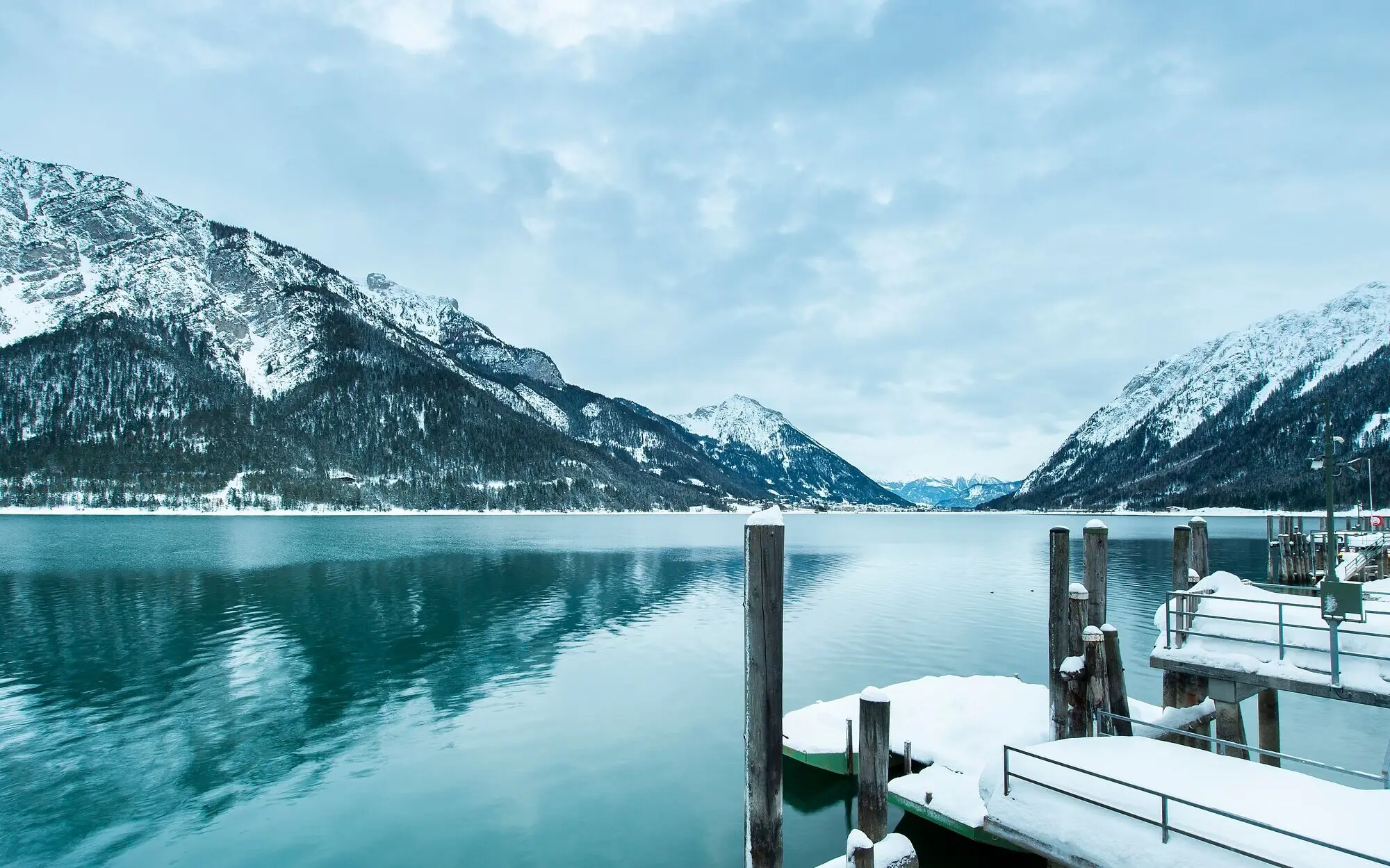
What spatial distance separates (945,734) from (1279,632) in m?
7.27

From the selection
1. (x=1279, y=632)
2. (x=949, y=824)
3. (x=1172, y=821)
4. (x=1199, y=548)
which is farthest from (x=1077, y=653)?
(x=1199, y=548)

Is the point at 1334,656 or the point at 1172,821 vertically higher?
the point at 1334,656

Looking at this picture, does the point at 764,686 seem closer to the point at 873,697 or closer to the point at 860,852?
the point at 860,852

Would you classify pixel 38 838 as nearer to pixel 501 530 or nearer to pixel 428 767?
pixel 428 767

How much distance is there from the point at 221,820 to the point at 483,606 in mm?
32130

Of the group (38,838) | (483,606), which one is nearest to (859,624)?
(483,606)

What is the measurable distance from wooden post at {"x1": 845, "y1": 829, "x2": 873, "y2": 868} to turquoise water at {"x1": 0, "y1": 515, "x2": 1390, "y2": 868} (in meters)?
10.7

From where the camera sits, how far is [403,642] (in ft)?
124

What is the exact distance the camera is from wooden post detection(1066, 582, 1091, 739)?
12938 mm

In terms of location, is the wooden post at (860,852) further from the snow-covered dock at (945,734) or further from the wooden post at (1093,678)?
the wooden post at (1093,678)

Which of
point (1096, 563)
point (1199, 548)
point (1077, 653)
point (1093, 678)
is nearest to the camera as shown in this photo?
point (1093, 678)

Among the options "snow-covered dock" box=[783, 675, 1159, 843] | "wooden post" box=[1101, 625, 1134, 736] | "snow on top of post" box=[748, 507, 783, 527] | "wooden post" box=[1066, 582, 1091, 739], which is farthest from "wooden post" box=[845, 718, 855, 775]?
"snow on top of post" box=[748, 507, 783, 527]

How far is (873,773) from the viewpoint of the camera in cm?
933

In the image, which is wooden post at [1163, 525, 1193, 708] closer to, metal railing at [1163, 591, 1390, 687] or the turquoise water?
metal railing at [1163, 591, 1390, 687]
